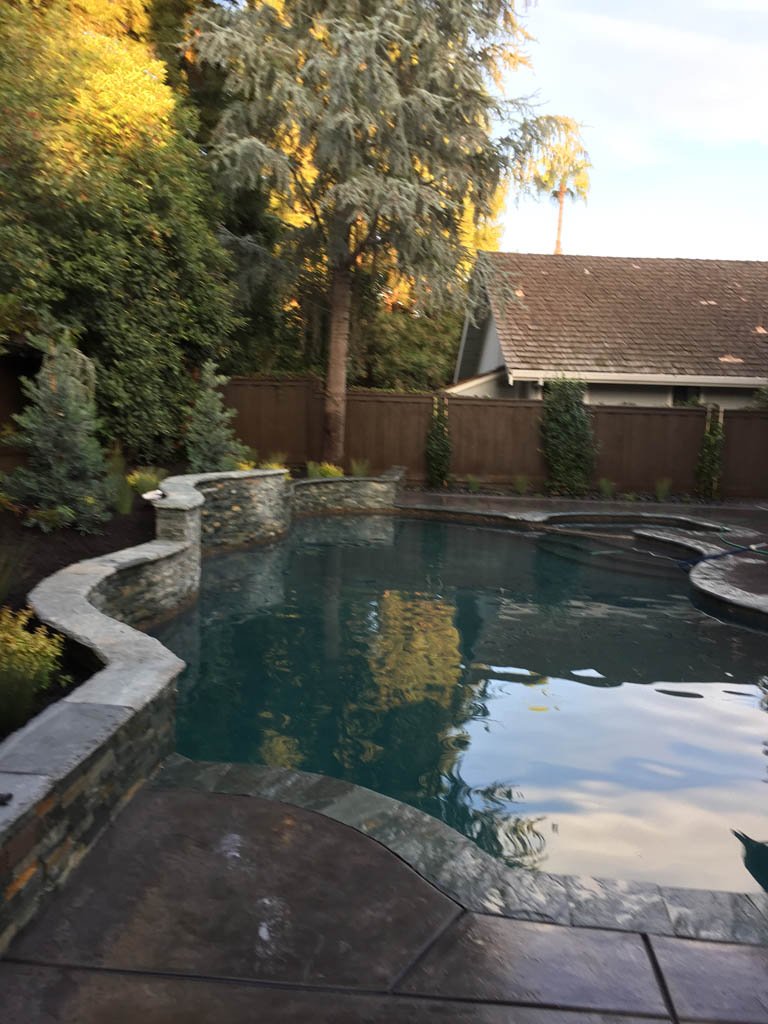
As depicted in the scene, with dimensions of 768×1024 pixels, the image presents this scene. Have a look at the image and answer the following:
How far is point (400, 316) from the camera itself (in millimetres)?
23219

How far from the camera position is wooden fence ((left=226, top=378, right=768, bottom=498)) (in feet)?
58.2

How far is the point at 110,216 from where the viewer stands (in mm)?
12844

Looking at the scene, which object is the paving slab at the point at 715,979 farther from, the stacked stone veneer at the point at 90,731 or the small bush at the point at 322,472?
the small bush at the point at 322,472

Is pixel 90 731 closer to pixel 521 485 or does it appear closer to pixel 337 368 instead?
pixel 337 368

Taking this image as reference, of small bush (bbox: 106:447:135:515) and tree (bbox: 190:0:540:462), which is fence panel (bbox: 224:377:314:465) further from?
small bush (bbox: 106:447:135:515)

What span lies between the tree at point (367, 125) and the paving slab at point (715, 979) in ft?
47.0

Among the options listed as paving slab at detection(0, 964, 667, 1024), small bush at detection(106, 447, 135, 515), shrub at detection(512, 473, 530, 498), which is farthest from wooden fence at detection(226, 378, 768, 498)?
paving slab at detection(0, 964, 667, 1024)

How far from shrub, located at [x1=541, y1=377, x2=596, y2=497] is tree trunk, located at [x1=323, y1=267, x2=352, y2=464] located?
424cm

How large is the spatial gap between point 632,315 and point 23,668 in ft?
64.6

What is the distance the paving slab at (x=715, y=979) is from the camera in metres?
2.56

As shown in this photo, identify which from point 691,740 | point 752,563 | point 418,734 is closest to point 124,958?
point 418,734

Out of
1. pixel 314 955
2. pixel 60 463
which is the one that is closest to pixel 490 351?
pixel 60 463

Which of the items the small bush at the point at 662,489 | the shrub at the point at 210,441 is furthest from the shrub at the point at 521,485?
the shrub at the point at 210,441

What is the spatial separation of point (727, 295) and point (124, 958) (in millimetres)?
23149
